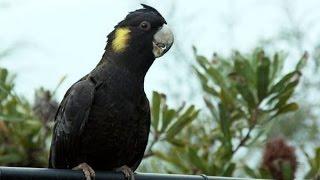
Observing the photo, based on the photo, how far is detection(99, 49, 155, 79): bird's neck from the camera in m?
2.25

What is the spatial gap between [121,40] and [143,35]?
0.08 meters

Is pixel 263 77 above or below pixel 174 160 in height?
above

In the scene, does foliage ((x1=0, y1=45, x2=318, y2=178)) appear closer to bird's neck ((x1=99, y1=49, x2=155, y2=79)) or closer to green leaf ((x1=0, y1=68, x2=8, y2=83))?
green leaf ((x1=0, y1=68, x2=8, y2=83))

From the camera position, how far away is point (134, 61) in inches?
89.1

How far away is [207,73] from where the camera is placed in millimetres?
2875

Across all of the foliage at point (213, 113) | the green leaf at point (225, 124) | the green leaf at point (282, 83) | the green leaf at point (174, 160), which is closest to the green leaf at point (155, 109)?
the foliage at point (213, 113)

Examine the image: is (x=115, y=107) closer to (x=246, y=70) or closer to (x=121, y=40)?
(x=121, y=40)

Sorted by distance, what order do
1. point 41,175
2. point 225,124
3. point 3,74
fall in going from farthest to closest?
1. point 225,124
2. point 3,74
3. point 41,175

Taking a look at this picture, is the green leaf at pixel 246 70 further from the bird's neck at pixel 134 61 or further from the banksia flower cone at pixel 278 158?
the bird's neck at pixel 134 61

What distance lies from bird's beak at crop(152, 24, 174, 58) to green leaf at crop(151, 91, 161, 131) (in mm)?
364

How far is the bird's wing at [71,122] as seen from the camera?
2.14 m

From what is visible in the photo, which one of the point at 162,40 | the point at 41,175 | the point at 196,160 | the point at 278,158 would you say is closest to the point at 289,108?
the point at 278,158

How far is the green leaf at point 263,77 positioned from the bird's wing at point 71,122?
77 cm

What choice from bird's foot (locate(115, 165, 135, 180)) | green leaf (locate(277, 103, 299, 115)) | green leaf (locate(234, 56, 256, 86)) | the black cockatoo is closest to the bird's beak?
the black cockatoo
